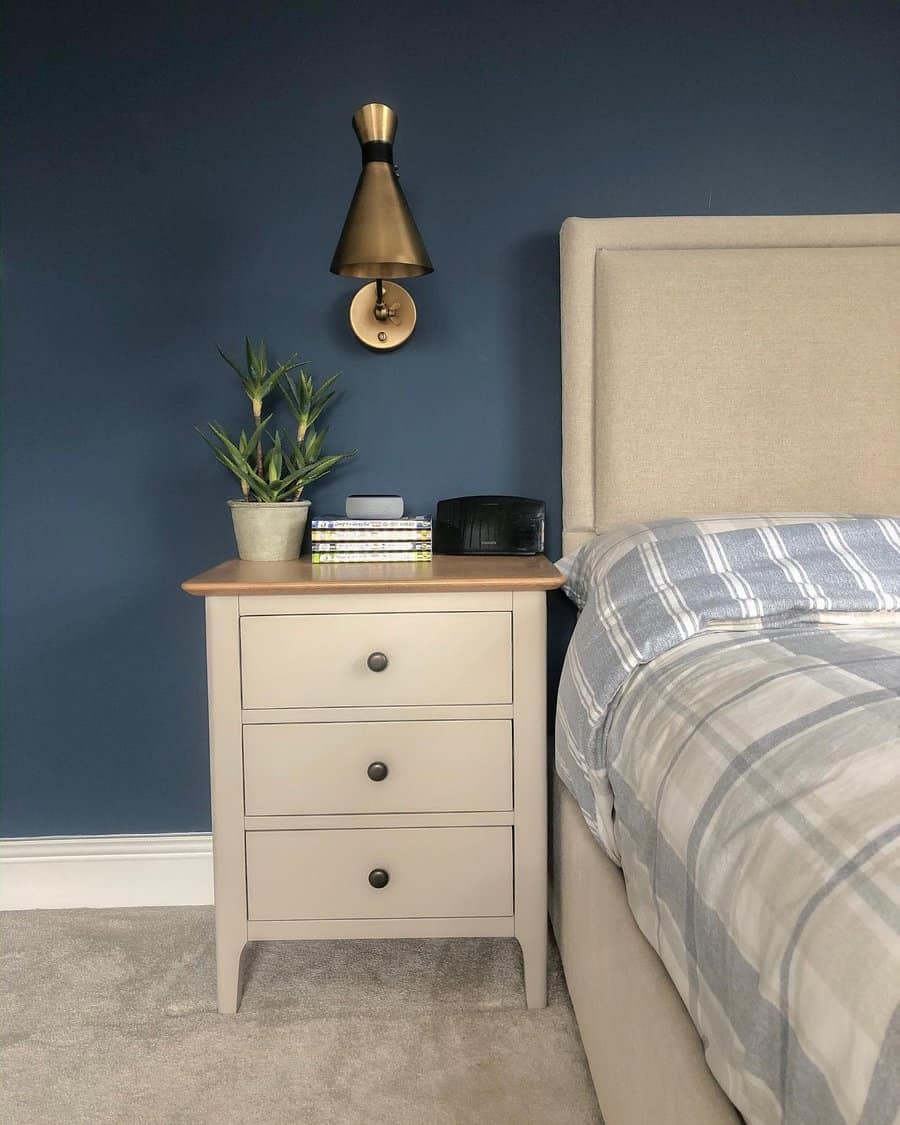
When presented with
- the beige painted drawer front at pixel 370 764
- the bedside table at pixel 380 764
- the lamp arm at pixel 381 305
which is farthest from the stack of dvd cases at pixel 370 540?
the lamp arm at pixel 381 305

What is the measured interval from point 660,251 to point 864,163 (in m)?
0.53

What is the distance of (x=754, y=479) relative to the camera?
2.06m

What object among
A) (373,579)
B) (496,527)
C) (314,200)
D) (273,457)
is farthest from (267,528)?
(314,200)

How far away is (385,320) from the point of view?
7.04 feet

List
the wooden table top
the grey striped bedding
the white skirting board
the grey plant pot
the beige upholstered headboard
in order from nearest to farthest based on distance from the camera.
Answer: the grey striped bedding, the wooden table top, the grey plant pot, the beige upholstered headboard, the white skirting board

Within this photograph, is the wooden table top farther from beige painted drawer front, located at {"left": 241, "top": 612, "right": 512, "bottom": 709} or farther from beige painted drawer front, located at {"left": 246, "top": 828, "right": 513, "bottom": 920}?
beige painted drawer front, located at {"left": 246, "top": 828, "right": 513, "bottom": 920}

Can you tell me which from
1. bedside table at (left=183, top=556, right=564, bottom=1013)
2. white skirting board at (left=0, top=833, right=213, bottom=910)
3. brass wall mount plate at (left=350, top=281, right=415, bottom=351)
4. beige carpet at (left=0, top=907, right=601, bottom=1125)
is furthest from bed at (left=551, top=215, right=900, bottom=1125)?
white skirting board at (left=0, top=833, right=213, bottom=910)

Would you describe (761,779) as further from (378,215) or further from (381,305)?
(381,305)

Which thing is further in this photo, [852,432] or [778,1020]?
[852,432]

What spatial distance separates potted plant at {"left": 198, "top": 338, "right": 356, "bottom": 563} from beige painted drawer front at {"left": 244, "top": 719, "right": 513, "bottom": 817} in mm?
438

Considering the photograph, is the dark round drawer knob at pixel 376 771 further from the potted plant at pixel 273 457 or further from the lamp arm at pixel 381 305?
the lamp arm at pixel 381 305

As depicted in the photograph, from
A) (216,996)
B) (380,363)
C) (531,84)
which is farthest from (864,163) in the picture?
(216,996)

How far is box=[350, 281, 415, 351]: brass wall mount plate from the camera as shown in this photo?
2146 mm

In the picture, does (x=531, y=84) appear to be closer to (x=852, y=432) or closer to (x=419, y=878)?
(x=852, y=432)
